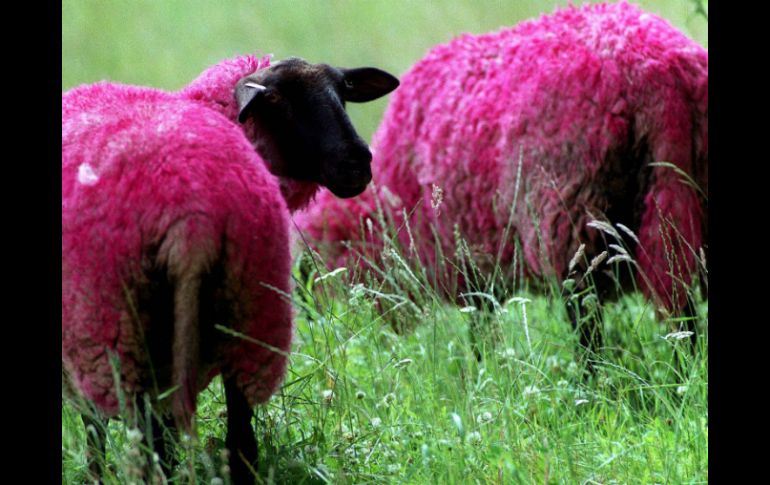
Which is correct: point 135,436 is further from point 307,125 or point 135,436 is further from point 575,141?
point 575,141

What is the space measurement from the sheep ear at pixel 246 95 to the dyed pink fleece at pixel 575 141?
0.79 m

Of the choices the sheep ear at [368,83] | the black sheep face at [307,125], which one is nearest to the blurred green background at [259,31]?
the sheep ear at [368,83]

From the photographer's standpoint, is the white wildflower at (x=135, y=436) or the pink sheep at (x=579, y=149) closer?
the white wildflower at (x=135, y=436)

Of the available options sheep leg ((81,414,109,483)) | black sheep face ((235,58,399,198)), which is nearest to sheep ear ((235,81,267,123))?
black sheep face ((235,58,399,198))

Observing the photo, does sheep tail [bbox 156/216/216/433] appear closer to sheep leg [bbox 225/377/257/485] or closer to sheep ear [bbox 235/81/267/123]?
sheep leg [bbox 225/377/257/485]

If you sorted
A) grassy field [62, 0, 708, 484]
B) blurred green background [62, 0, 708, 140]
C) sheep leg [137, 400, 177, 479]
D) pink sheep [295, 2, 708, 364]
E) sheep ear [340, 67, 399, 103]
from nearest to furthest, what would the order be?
sheep leg [137, 400, 177, 479]
grassy field [62, 0, 708, 484]
sheep ear [340, 67, 399, 103]
pink sheep [295, 2, 708, 364]
blurred green background [62, 0, 708, 140]

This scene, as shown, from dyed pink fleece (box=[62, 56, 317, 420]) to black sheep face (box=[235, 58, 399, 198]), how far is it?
34 centimetres

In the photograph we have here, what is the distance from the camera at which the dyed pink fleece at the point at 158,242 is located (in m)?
2.38

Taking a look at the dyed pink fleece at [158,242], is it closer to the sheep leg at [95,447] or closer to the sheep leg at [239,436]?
the sheep leg at [239,436]

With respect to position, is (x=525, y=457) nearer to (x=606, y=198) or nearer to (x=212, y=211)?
(x=212, y=211)

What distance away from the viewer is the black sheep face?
2.91 metres

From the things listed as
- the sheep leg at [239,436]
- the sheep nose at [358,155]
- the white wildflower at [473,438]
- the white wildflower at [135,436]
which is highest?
the sheep nose at [358,155]

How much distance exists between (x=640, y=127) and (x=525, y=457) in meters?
1.59

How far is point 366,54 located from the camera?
9594 millimetres
